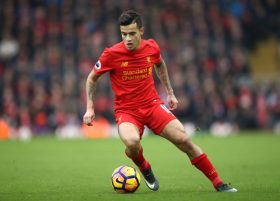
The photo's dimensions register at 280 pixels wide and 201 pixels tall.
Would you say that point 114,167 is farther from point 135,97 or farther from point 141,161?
point 135,97

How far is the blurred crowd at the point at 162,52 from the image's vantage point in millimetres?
23578

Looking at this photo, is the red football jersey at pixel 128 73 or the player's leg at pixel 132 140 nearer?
the player's leg at pixel 132 140

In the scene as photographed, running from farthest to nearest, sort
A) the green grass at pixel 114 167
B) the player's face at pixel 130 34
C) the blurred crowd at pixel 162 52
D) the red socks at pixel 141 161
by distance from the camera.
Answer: the blurred crowd at pixel 162 52 → the red socks at pixel 141 161 → the player's face at pixel 130 34 → the green grass at pixel 114 167

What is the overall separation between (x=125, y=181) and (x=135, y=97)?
110 cm

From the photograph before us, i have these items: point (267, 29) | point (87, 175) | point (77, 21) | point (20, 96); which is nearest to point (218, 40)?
point (267, 29)

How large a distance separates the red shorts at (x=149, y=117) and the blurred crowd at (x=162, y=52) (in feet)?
47.4

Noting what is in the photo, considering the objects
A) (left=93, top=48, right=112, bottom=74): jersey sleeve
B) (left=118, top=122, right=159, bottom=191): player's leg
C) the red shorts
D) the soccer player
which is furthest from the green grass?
(left=93, top=48, right=112, bottom=74): jersey sleeve

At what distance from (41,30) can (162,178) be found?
52.6 ft

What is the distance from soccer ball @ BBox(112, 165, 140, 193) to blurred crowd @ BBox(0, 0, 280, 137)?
14.3m

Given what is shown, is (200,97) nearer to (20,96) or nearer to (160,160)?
(20,96)

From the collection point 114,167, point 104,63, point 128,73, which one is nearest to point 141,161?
point 128,73

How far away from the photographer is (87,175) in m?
11.2

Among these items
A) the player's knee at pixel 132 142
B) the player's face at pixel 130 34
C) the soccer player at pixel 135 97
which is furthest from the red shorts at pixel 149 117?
the player's face at pixel 130 34

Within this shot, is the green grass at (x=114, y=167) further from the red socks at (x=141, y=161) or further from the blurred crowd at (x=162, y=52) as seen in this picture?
the blurred crowd at (x=162, y=52)
